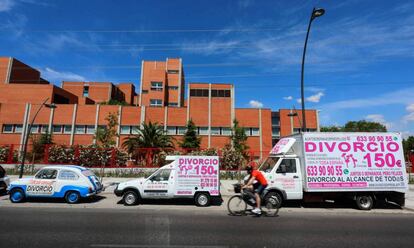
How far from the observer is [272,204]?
943 cm

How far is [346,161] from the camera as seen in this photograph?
10219 mm

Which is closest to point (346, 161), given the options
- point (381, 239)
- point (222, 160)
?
point (381, 239)

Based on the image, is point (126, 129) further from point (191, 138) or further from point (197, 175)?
point (197, 175)

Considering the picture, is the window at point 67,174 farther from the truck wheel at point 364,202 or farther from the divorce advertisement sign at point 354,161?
the truck wheel at point 364,202

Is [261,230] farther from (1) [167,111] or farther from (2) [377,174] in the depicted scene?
(1) [167,111]

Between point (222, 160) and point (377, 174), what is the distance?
11.5 m

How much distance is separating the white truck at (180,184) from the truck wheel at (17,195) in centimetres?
429

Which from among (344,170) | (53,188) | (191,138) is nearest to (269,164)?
(344,170)

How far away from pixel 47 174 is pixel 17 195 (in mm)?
1424

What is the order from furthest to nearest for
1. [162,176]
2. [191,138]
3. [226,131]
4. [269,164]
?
[226,131]
[191,138]
[269,164]
[162,176]

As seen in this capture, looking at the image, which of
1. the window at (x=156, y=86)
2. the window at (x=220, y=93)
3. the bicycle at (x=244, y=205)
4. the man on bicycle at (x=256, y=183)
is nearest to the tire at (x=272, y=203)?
the bicycle at (x=244, y=205)

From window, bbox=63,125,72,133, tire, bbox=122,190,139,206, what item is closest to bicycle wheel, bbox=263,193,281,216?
tire, bbox=122,190,139,206

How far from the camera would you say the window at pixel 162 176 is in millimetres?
10578

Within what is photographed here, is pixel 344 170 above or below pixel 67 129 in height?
below
